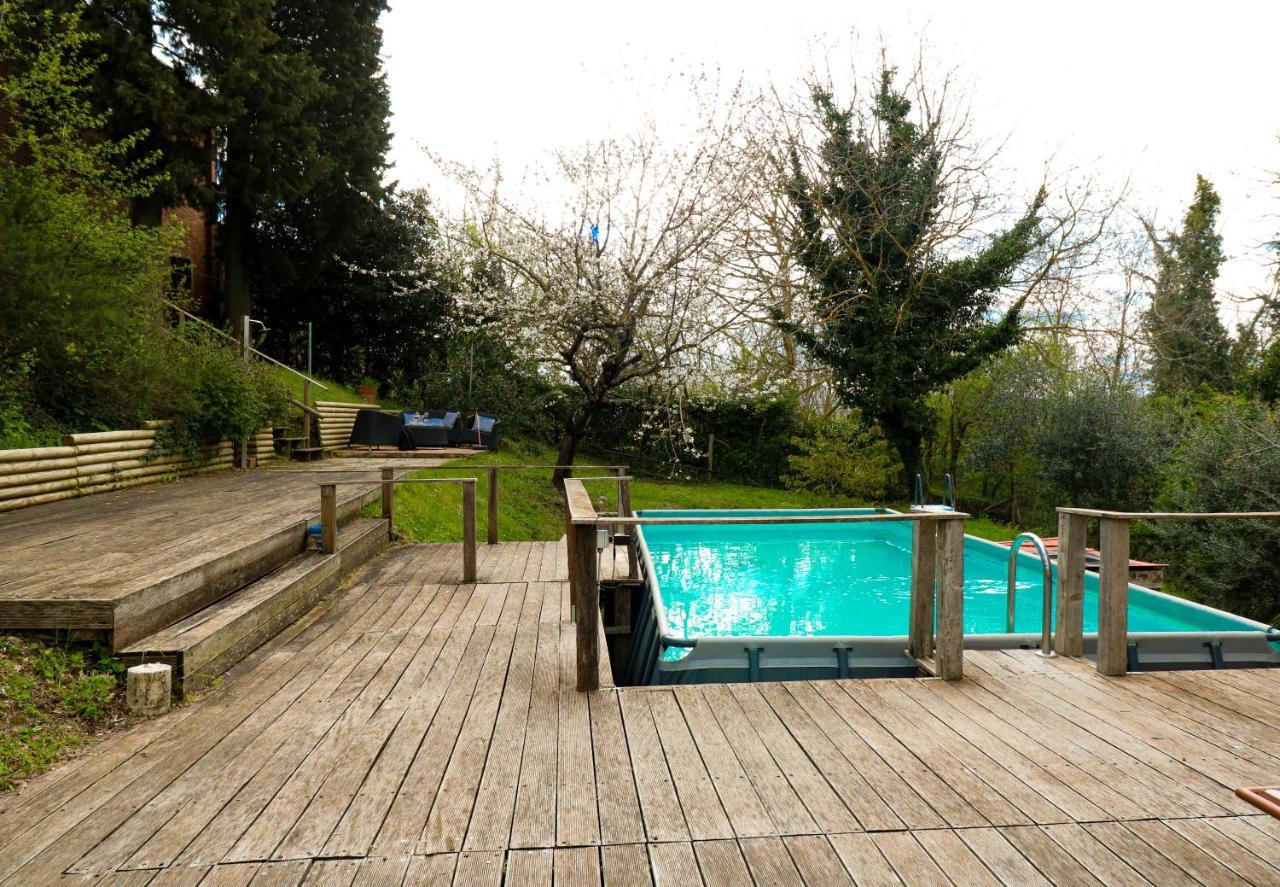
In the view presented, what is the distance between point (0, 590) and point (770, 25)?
1462 centimetres

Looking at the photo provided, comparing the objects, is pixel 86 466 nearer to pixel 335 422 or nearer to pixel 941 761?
pixel 335 422

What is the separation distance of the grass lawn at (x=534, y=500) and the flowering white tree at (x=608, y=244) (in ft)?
3.47

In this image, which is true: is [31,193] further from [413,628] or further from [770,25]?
[770,25]

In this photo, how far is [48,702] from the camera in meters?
2.84

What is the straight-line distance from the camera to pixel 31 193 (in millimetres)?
6562

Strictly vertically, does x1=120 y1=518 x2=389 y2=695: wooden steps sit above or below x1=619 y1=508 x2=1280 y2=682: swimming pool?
above

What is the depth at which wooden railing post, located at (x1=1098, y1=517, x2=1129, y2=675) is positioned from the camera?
11.1ft

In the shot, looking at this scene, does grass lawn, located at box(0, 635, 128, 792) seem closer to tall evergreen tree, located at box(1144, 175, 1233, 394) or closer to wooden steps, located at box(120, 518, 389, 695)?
wooden steps, located at box(120, 518, 389, 695)

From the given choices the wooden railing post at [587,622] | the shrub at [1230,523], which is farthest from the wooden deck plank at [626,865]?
the shrub at [1230,523]

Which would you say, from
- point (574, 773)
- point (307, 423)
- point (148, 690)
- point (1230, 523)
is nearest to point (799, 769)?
point (574, 773)

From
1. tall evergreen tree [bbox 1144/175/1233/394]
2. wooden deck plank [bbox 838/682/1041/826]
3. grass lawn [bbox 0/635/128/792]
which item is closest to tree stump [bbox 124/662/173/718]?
grass lawn [bbox 0/635/128/792]

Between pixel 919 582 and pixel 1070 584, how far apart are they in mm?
707

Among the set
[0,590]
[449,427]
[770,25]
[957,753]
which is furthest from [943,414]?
[0,590]

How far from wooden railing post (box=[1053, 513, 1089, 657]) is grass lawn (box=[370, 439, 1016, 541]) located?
4.78 m
